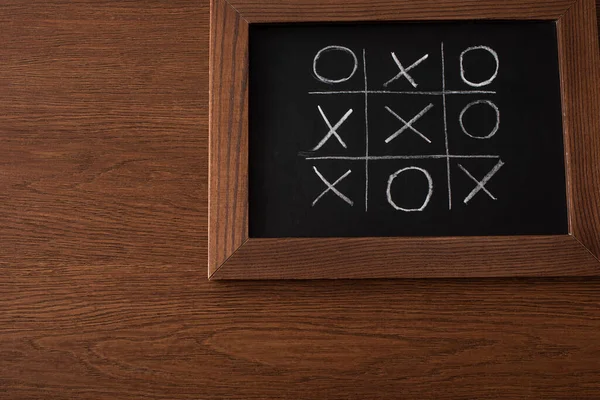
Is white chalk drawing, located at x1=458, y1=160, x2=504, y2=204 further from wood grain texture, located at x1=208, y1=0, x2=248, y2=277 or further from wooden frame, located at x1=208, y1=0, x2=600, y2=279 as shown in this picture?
wood grain texture, located at x1=208, y1=0, x2=248, y2=277

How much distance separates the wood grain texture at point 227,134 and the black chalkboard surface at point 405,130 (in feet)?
0.06

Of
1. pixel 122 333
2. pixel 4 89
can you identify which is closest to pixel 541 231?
pixel 122 333

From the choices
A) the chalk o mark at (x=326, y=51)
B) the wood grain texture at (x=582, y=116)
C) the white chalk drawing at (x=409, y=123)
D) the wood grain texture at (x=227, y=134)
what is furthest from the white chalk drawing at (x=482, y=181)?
the wood grain texture at (x=227, y=134)

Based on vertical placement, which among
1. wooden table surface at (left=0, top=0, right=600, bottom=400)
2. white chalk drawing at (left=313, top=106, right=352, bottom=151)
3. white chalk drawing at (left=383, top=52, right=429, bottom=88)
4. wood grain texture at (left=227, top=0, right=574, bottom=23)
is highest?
wood grain texture at (left=227, top=0, right=574, bottom=23)

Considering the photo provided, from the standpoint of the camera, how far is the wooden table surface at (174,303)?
37.4 inches

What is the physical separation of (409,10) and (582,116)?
1.03ft

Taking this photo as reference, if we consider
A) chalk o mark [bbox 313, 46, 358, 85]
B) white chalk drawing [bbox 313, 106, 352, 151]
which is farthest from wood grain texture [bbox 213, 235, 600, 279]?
chalk o mark [bbox 313, 46, 358, 85]

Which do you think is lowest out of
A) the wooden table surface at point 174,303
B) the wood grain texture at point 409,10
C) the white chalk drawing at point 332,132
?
the wooden table surface at point 174,303

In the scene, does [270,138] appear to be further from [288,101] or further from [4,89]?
[4,89]

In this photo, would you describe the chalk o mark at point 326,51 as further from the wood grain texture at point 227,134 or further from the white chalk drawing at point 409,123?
the wood grain texture at point 227,134

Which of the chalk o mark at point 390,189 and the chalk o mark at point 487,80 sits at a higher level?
the chalk o mark at point 487,80

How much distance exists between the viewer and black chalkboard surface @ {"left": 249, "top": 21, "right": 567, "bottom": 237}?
3.11 feet

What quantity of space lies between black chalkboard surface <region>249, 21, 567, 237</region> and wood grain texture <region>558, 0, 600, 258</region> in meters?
0.02

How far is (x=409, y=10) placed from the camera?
973 mm
